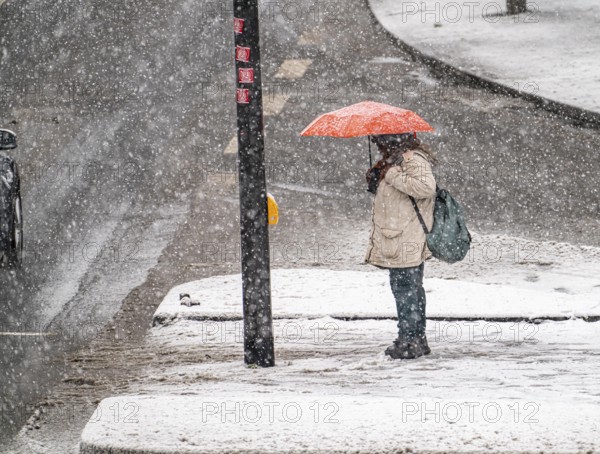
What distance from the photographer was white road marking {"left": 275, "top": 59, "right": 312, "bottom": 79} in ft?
54.5

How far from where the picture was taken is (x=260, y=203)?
24.1 ft

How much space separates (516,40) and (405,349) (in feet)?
38.8

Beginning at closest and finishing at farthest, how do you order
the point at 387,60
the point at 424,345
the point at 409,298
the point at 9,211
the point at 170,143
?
the point at 409,298 → the point at 424,345 → the point at 9,211 → the point at 170,143 → the point at 387,60

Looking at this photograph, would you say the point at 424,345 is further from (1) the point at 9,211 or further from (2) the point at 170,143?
(2) the point at 170,143

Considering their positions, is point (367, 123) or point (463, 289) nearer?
point (367, 123)

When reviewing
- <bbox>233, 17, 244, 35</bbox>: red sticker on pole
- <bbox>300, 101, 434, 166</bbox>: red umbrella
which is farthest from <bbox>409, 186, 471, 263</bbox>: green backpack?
<bbox>233, 17, 244, 35</bbox>: red sticker on pole

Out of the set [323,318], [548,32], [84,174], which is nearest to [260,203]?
[323,318]

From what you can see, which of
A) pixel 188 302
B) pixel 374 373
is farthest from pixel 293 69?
pixel 374 373

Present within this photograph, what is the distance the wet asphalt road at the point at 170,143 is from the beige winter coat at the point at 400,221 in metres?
2.33

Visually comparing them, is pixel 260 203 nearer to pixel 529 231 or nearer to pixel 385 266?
pixel 385 266

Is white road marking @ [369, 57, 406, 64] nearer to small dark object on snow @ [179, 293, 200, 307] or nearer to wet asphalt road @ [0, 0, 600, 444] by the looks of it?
wet asphalt road @ [0, 0, 600, 444]

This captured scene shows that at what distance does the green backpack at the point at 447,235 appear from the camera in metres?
7.32

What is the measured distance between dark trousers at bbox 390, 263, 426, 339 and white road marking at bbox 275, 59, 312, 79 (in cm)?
932

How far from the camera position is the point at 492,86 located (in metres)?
16.1
